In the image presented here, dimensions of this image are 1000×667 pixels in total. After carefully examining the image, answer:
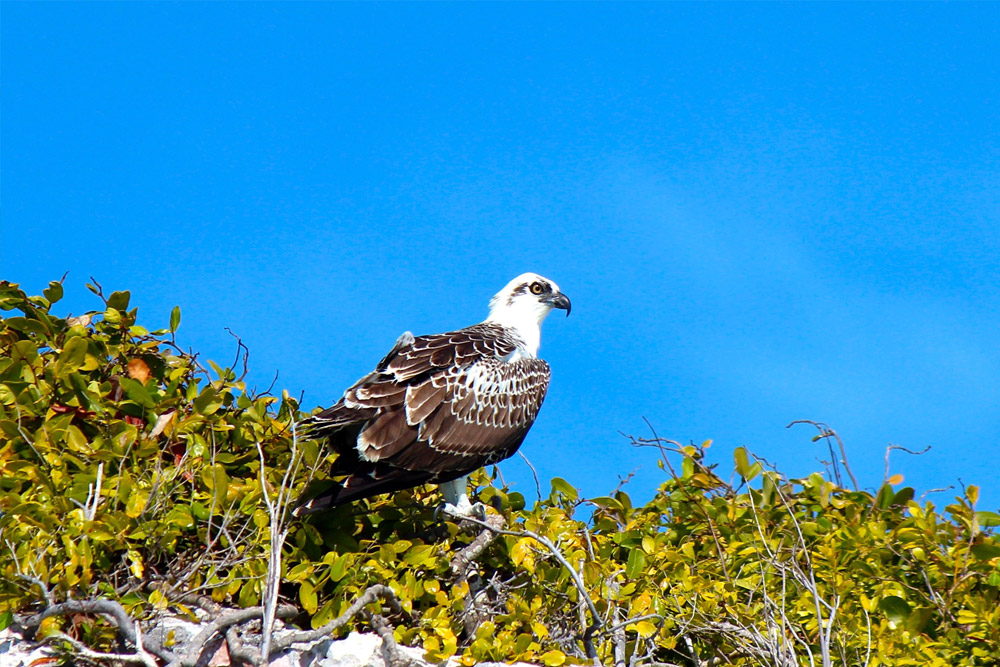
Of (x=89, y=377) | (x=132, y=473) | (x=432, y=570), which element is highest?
(x=89, y=377)

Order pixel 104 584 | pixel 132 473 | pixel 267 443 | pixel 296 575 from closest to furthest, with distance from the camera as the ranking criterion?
pixel 104 584 → pixel 296 575 → pixel 132 473 → pixel 267 443

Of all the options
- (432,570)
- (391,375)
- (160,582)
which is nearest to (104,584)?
(160,582)

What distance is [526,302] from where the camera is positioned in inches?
349

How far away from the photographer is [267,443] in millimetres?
6777

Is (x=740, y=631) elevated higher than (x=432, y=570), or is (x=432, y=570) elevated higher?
(x=432, y=570)

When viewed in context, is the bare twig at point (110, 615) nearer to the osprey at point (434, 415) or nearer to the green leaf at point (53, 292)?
the osprey at point (434, 415)

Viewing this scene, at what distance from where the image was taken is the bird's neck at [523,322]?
8.66m

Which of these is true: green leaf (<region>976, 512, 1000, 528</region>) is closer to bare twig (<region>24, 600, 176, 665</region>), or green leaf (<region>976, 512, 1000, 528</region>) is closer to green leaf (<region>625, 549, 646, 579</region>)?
green leaf (<region>625, 549, 646, 579</region>)

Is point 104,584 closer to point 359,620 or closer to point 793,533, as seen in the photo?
point 359,620

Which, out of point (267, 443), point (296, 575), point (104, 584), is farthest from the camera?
point (267, 443)

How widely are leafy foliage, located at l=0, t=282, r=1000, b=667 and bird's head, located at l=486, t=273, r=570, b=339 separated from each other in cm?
186

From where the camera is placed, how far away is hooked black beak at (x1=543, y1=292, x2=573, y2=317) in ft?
29.5

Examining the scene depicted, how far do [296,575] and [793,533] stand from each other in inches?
133

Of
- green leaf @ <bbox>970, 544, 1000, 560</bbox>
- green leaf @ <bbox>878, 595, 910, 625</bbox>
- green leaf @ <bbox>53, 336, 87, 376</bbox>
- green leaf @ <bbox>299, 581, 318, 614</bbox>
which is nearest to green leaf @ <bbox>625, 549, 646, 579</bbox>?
green leaf @ <bbox>878, 595, 910, 625</bbox>
